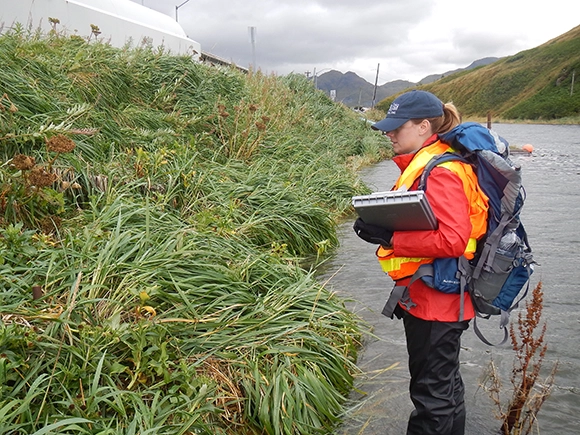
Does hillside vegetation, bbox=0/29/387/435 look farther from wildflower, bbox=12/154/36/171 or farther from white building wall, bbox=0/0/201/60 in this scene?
white building wall, bbox=0/0/201/60

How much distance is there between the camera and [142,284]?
340 centimetres

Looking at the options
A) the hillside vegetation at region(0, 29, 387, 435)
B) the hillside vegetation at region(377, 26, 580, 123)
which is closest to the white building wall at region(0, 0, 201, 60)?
the hillside vegetation at region(0, 29, 387, 435)

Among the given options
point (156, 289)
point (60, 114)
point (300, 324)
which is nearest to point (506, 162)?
point (300, 324)

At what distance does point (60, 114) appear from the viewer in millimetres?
5590

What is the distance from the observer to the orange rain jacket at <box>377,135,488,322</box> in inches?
95.3

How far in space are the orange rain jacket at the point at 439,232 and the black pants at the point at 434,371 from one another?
8cm

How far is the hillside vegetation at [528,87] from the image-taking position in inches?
3674

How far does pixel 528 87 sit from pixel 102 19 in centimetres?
12371

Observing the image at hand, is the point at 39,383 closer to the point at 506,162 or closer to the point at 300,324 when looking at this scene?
the point at 300,324

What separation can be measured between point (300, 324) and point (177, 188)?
255 centimetres

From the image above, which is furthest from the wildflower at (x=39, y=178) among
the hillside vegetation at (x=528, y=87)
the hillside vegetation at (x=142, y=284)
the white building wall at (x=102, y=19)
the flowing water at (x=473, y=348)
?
the hillside vegetation at (x=528, y=87)

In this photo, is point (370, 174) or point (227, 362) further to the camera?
point (370, 174)

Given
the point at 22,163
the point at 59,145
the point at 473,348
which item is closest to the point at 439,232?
the point at 473,348

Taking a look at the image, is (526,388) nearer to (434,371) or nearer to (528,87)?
(434,371)
